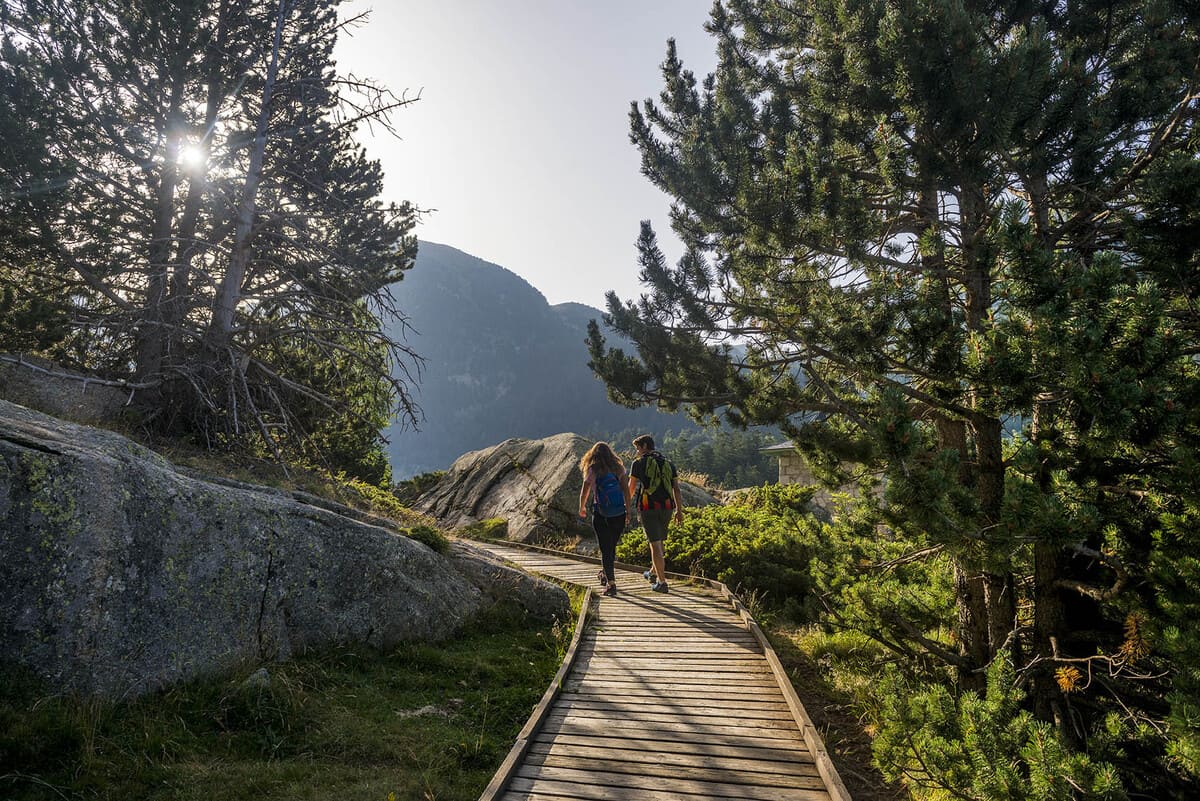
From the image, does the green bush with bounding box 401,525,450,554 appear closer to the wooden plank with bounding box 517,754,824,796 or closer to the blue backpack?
the blue backpack

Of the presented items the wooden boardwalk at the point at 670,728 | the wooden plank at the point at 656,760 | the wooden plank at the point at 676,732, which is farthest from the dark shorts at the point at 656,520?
the wooden plank at the point at 656,760

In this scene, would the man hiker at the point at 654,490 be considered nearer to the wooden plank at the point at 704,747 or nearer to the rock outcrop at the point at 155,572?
the rock outcrop at the point at 155,572

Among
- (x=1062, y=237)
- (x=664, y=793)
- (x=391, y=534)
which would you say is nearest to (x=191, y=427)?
(x=391, y=534)

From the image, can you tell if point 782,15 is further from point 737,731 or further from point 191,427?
point 191,427

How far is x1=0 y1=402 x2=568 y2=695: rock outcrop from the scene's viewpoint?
13.3 ft

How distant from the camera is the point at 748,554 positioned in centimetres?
1077

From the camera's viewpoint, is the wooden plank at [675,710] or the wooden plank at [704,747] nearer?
the wooden plank at [704,747]

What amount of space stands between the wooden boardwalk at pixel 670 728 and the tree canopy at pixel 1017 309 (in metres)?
1.51

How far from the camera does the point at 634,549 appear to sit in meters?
12.6

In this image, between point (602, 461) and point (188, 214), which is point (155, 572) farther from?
point (188, 214)

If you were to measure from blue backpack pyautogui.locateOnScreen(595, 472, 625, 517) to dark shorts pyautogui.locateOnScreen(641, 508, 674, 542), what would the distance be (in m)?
0.46

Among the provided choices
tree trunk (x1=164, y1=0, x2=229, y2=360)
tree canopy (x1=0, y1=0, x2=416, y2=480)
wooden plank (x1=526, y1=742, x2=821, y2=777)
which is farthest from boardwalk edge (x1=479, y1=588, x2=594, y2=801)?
tree trunk (x1=164, y1=0, x2=229, y2=360)

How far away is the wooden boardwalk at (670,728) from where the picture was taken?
4.19 metres

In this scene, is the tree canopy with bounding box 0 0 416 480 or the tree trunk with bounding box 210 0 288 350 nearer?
the tree canopy with bounding box 0 0 416 480
